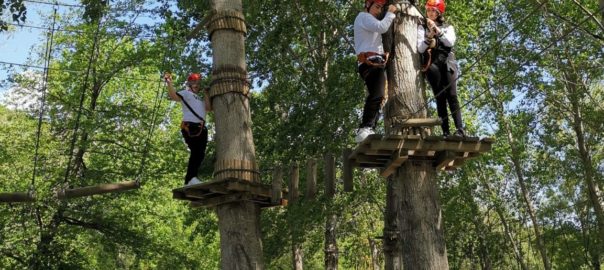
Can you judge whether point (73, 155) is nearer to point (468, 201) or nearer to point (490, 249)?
point (468, 201)

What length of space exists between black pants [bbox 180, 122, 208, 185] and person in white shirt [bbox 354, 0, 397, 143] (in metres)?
2.26

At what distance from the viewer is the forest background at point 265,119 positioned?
10.9 metres

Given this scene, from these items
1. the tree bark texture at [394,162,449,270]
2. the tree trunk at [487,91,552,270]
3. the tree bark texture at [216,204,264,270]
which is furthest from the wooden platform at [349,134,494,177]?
the tree trunk at [487,91,552,270]

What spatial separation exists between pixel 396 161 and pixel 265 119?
25.9 feet

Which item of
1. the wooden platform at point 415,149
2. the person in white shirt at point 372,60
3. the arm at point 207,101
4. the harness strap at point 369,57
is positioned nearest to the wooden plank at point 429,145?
the wooden platform at point 415,149

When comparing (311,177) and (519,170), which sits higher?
(519,170)

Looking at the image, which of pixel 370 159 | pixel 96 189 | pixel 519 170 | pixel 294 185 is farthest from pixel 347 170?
pixel 519 170

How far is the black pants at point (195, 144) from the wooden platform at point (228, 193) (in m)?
0.75

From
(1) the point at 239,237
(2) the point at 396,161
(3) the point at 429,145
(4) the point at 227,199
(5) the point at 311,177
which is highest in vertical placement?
(5) the point at 311,177

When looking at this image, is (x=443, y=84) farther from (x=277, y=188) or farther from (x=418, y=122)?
(x=277, y=188)

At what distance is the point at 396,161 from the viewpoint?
4586 millimetres

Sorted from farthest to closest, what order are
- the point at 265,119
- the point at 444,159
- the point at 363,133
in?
the point at 265,119
the point at 363,133
the point at 444,159

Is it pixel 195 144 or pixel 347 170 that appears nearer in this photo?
pixel 347 170

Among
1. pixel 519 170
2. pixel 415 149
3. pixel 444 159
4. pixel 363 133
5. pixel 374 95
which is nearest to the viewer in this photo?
pixel 415 149
